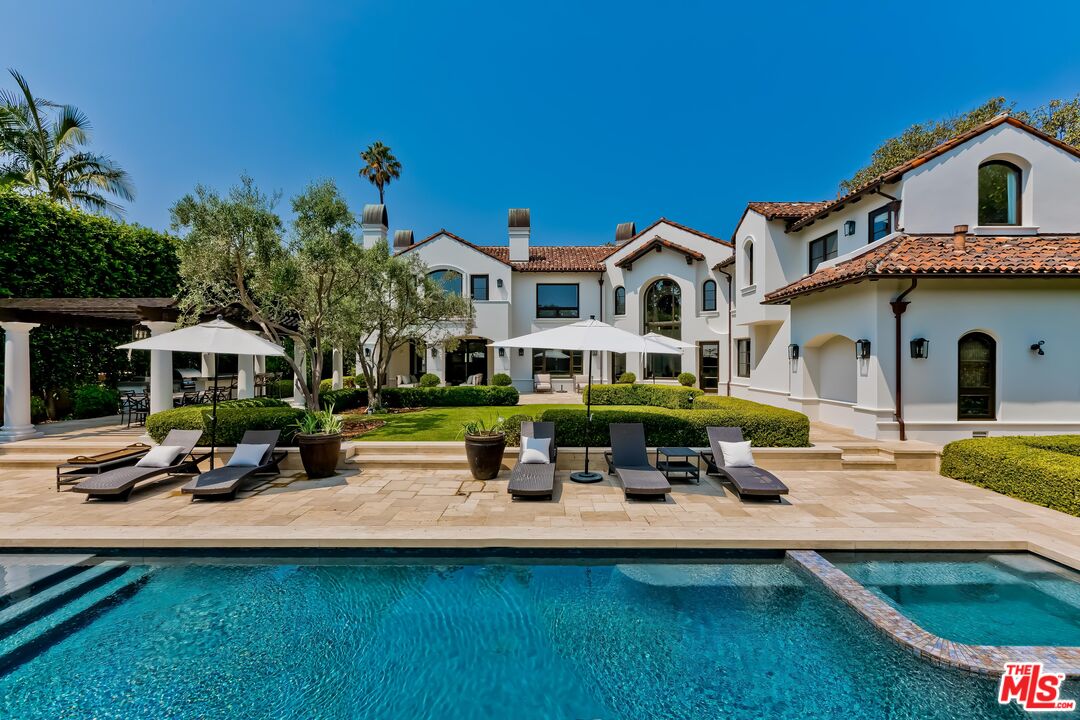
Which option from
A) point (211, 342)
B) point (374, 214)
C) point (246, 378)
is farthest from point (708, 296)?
point (211, 342)

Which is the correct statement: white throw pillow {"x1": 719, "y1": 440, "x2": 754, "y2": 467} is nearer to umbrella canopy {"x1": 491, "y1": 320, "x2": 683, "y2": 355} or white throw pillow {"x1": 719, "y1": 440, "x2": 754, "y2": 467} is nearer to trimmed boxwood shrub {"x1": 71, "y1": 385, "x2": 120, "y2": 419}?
umbrella canopy {"x1": 491, "y1": 320, "x2": 683, "y2": 355}

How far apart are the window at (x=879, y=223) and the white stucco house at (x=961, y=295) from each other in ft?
0.11

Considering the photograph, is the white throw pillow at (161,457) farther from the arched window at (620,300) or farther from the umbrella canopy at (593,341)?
the arched window at (620,300)

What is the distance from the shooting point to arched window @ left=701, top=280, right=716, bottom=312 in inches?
981

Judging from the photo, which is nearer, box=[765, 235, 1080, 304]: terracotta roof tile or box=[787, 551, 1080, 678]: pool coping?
box=[787, 551, 1080, 678]: pool coping

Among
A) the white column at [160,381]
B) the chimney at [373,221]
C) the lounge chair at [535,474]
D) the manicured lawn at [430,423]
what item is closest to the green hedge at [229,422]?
the white column at [160,381]

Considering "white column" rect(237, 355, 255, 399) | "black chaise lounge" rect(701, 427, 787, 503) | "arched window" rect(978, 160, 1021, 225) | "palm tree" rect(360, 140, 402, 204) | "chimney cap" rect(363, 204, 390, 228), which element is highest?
"palm tree" rect(360, 140, 402, 204)

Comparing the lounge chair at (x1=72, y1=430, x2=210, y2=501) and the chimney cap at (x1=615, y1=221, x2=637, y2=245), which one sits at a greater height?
the chimney cap at (x1=615, y1=221, x2=637, y2=245)

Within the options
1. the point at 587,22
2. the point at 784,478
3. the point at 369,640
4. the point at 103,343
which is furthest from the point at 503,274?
the point at 369,640

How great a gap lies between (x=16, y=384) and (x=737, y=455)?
1921 cm

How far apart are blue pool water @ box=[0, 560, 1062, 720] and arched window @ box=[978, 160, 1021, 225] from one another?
→ 48.0 ft

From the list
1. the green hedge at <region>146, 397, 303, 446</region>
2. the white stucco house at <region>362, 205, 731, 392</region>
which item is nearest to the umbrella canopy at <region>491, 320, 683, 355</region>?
the green hedge at <region>146, 397, 303, 446</region>

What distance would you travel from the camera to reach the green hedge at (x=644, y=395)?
17406 mm

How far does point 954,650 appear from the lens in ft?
14.0
